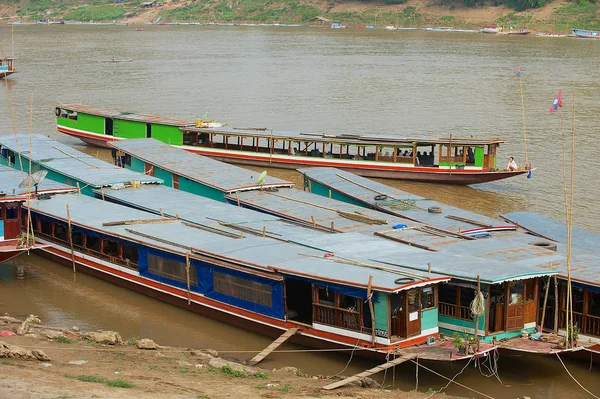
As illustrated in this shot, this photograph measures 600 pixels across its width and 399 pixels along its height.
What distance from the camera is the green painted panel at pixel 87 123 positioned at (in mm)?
40719

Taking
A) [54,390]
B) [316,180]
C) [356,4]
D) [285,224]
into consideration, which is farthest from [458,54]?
[54,390]

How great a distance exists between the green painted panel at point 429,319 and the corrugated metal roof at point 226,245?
0.69 m

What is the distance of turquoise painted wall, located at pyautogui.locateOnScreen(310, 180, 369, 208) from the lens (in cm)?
2739

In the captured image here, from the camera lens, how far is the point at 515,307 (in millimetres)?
18047

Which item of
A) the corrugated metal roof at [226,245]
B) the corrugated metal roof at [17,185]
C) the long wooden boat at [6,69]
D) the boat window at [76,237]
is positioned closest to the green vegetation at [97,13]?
the long wooden boat at [6,69]

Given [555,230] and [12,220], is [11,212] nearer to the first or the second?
[12,220]

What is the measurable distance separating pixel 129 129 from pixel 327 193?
13.7m

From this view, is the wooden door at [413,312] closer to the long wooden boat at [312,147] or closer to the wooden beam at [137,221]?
the wooden beam at [137,221]

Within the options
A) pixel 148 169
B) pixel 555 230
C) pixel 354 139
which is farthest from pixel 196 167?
pixel 555 230

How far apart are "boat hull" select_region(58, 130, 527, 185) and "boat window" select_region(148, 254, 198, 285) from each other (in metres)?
14.0

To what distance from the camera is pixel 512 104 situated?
170 ft

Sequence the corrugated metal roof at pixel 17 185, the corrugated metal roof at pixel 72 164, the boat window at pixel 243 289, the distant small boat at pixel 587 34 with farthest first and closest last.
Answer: the distant small boat at pixel 587 34 < the corrugated metal roof at pixel 72 164 < the corrugated metal roof at pixel 17 185 < the boat window at pixel 243 289

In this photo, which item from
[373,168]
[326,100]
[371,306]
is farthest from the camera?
[326,100]

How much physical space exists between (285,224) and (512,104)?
31545 mm
